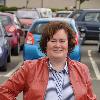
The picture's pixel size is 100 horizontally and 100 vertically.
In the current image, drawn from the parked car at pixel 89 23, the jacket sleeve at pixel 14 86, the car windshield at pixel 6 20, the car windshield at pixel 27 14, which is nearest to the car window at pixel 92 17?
the parked car at pixel 89 23

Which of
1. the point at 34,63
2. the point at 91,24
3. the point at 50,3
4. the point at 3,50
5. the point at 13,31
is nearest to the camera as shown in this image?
the point at 34,63

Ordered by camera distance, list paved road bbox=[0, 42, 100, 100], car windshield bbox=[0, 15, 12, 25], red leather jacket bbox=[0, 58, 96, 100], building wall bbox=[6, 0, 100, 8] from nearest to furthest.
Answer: red leather jacket bbox=[0, 58, 96, 100] → paved road bbox=[0, 42, 100, 100] → car windshield bbox=[0, 15, 12, 25] → building wall bbox=[6, 0, 100, 8]

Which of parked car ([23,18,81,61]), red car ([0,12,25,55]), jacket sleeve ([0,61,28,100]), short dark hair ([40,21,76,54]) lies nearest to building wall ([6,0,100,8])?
red car ([0,12,25,55])

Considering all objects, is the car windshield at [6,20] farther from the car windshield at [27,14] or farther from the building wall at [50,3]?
the building wall at [50,3]

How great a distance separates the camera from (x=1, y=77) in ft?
38.9

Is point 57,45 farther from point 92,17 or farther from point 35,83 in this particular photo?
point 92,17

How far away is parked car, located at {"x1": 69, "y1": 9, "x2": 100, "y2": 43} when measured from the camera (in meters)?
21.1

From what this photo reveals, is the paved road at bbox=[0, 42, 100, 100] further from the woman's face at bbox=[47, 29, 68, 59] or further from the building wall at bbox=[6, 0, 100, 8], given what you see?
the building wall at bbox=[6, 0, 100, 8]

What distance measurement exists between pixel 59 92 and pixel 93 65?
38.1ft

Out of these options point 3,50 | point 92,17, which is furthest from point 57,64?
point 92,17

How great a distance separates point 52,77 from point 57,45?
0.71ft

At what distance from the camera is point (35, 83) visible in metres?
3.32

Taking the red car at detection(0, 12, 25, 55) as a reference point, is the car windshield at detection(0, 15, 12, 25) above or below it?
above

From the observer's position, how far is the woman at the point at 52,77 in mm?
3307
